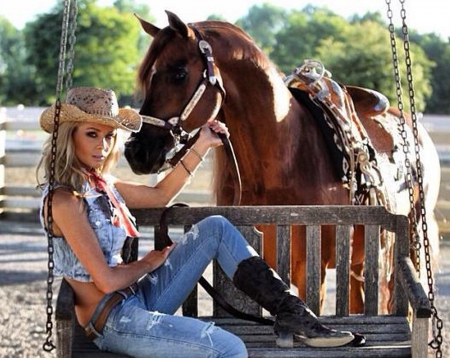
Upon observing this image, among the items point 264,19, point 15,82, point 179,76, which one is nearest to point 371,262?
point 179,76

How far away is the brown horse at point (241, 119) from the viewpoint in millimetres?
3781

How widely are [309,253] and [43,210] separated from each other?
3.89 ft

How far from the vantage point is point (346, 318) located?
3.60m

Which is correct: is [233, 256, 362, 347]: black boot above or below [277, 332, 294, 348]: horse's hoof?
above

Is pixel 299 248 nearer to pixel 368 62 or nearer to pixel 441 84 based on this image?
pixel 368 62

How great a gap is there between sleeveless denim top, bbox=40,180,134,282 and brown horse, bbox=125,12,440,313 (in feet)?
2.06

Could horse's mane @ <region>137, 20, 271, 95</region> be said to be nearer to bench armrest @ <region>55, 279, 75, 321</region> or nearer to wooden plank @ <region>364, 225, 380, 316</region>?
wooden plank @ <region>364, 225, 380, 316</region>

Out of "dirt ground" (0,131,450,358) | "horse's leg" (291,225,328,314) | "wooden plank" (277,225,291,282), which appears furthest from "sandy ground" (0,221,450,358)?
"wooden plank" (277,225,291,282)

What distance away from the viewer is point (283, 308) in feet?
10.1

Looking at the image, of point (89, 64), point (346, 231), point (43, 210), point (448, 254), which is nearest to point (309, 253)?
point (346, 231)

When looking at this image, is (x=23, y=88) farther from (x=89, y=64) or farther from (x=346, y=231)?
(x=346, y=231)

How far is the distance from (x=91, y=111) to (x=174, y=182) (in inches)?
23.3

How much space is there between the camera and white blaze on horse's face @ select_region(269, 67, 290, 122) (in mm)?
4078

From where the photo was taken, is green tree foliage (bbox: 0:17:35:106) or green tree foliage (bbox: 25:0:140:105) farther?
green tree foliage (bbox: 0:17:35:106)
